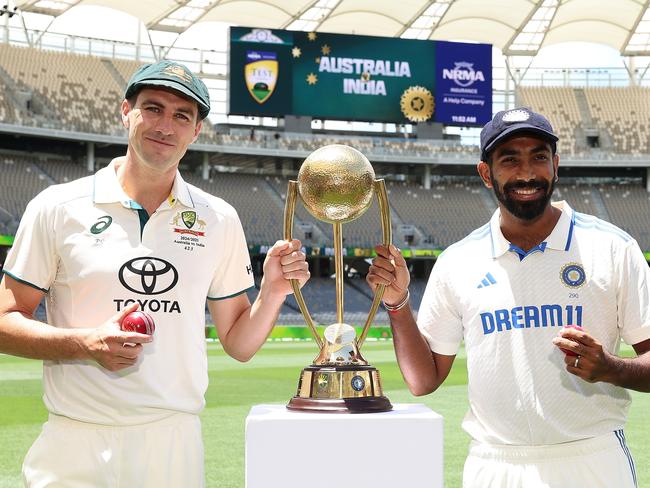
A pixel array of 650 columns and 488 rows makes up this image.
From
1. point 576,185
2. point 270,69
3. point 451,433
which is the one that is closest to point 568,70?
point 576,185

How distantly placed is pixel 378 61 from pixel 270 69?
5.23 m

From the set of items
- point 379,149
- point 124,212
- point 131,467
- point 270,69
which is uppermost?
point 270,69

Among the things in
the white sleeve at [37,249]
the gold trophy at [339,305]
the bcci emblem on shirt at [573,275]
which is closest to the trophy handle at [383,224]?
the gold trophy at [339,305]

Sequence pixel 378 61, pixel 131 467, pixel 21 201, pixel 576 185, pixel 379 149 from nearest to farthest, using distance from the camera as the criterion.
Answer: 1. pixel 131 467
2. pixel 21 201
3. pixel 378 61
4. pixel 379 149
5. pixel 576 185

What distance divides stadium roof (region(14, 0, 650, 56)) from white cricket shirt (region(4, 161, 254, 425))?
34.4m

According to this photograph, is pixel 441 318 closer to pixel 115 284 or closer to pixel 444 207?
pixel 115 284

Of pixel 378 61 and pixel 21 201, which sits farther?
pixel 378 61

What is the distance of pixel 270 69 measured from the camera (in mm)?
38500

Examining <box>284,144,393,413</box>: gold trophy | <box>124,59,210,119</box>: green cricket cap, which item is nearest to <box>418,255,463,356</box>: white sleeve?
<box>284,144,393,413</box>: gold trophy

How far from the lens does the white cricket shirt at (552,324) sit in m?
2.89

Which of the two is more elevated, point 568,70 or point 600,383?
point 568,70

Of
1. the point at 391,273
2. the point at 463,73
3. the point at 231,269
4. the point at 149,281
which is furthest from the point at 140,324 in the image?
the point at 463,73

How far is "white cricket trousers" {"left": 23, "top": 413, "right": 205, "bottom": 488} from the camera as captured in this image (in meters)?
2.85

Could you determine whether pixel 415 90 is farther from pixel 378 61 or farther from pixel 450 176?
pixel 450 176
